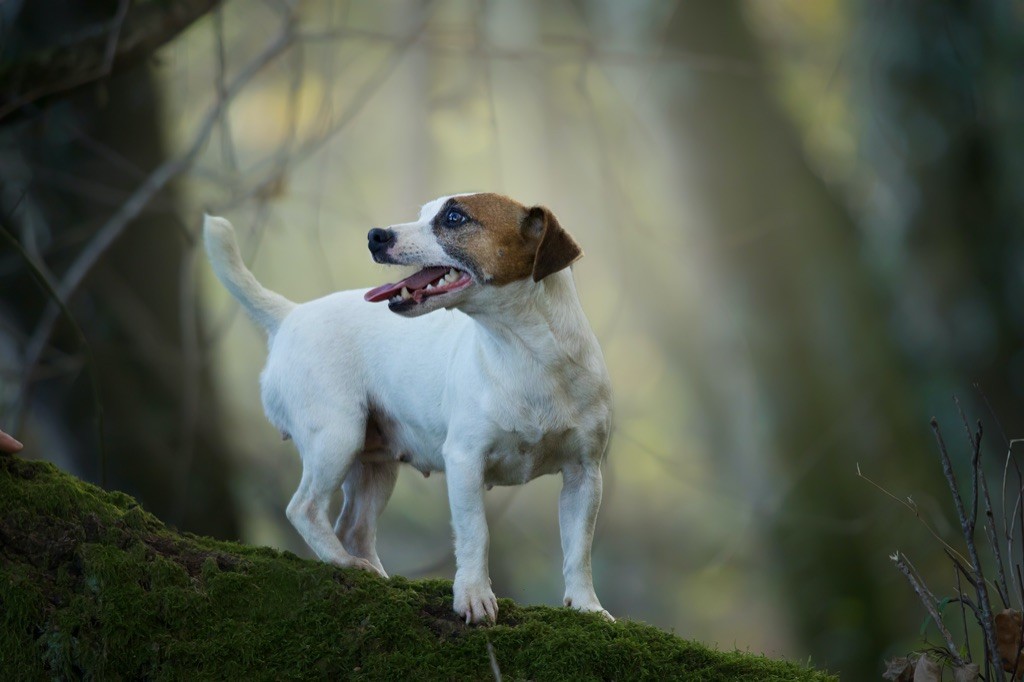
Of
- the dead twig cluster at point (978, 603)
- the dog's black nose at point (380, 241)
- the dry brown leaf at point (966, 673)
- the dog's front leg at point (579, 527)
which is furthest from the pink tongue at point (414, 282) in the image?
the dry brown leaf at point (966, 673)

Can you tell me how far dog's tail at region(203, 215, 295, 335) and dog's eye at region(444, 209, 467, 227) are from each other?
3.36 ft

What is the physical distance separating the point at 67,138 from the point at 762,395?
490 cm

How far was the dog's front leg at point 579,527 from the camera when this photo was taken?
11.0ft

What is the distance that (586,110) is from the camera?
763cm

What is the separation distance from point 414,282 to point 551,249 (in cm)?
43

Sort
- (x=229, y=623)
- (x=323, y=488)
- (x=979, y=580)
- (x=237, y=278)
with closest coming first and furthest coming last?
(x=979, y=580)
(x=229, y=623)
(x=323, y=488)
(x=237, y=278)

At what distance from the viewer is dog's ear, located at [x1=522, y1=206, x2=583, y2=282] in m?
3.20

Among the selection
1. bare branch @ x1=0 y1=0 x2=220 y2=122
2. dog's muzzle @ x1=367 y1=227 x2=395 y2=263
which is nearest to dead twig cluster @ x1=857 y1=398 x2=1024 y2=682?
dog's muzzle @ x1=367 y1=227 x2=395 y2=263

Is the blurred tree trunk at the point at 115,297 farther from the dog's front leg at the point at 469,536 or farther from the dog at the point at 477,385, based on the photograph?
the dog's front leg at the point at 469,536

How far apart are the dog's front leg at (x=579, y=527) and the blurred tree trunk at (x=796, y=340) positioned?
4361 mm

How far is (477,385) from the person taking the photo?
3.32 metres

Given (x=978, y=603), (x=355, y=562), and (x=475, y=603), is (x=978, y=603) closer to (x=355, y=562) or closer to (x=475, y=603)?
(x=475, y=603)

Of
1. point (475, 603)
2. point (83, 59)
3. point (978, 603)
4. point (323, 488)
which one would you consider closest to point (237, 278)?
point (323, 488)

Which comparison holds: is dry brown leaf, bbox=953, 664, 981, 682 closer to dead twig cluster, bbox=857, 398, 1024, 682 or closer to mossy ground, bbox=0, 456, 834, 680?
dead twig cluster, bbox=857, 398, 1024, 682
